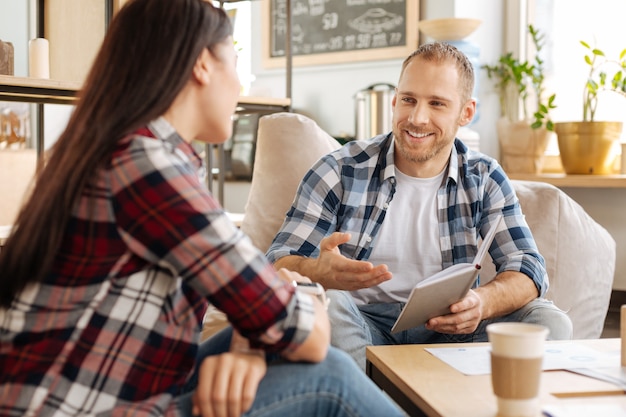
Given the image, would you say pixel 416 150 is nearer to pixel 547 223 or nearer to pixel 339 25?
pixel 547 223

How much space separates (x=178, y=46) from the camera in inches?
39.3

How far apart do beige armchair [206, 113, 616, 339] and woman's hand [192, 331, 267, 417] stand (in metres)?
1.33

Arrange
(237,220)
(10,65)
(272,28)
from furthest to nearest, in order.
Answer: (272,28) → (237,220) → (10,65)

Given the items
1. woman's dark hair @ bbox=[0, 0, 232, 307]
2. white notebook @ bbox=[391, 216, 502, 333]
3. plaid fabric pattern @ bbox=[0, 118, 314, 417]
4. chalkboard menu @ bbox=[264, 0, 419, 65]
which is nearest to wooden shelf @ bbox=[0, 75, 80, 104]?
white notebook @ bbox=[391, 216, 502, 333]

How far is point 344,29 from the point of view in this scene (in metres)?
4.57

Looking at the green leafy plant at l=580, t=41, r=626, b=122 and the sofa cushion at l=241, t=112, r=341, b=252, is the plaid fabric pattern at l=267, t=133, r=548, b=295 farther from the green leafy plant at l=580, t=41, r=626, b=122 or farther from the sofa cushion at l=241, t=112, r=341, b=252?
the green leafy plant at l=580, t=41, r=626, b=122

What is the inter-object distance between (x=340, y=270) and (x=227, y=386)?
0.66 meters

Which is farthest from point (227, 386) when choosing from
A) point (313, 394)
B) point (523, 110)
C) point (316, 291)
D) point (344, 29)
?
point (344, 29)

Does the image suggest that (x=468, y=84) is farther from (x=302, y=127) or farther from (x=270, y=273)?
(x=270, y=273)

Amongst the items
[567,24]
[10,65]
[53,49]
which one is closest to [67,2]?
[53,49]

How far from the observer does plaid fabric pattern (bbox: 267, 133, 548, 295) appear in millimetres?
2008

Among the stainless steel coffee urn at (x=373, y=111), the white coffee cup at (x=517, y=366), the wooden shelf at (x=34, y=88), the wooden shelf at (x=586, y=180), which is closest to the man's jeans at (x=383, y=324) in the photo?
the white coffee cup at (x=517, y=366)

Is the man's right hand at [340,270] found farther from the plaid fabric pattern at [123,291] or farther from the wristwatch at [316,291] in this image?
the plaid fabric pattern at [123,291]

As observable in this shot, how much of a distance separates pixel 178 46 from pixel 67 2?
245cm
